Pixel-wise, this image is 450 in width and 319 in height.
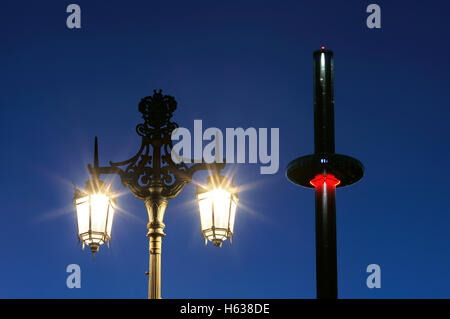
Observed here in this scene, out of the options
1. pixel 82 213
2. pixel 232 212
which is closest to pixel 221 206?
pixel 232 212

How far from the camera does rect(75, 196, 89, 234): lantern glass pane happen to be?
1449cm

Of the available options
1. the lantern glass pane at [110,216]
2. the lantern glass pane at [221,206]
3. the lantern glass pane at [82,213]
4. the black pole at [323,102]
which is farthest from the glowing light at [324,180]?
the lantern glass pane at [82,213]

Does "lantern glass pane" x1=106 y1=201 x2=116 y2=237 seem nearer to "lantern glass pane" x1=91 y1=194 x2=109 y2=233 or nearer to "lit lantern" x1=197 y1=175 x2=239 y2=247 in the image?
"lantern glass pane" x1=91 y1=194 x2=109 y2=233

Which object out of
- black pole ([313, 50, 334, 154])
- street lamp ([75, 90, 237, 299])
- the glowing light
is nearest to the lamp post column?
street lamp ([75, 90, 237, 299])

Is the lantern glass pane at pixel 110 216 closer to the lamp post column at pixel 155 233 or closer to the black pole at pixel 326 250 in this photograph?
the lamp post column at pixel 155 233

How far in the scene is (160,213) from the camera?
47.6 feet

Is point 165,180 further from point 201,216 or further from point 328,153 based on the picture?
point 328,153

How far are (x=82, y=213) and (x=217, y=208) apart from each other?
2207 mm

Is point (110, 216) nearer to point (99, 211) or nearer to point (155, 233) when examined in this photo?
point (99, 211)

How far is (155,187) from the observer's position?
14.6m

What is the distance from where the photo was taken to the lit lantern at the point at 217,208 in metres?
14.2

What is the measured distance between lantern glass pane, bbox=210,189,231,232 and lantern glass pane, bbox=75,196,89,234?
205 centimetres
